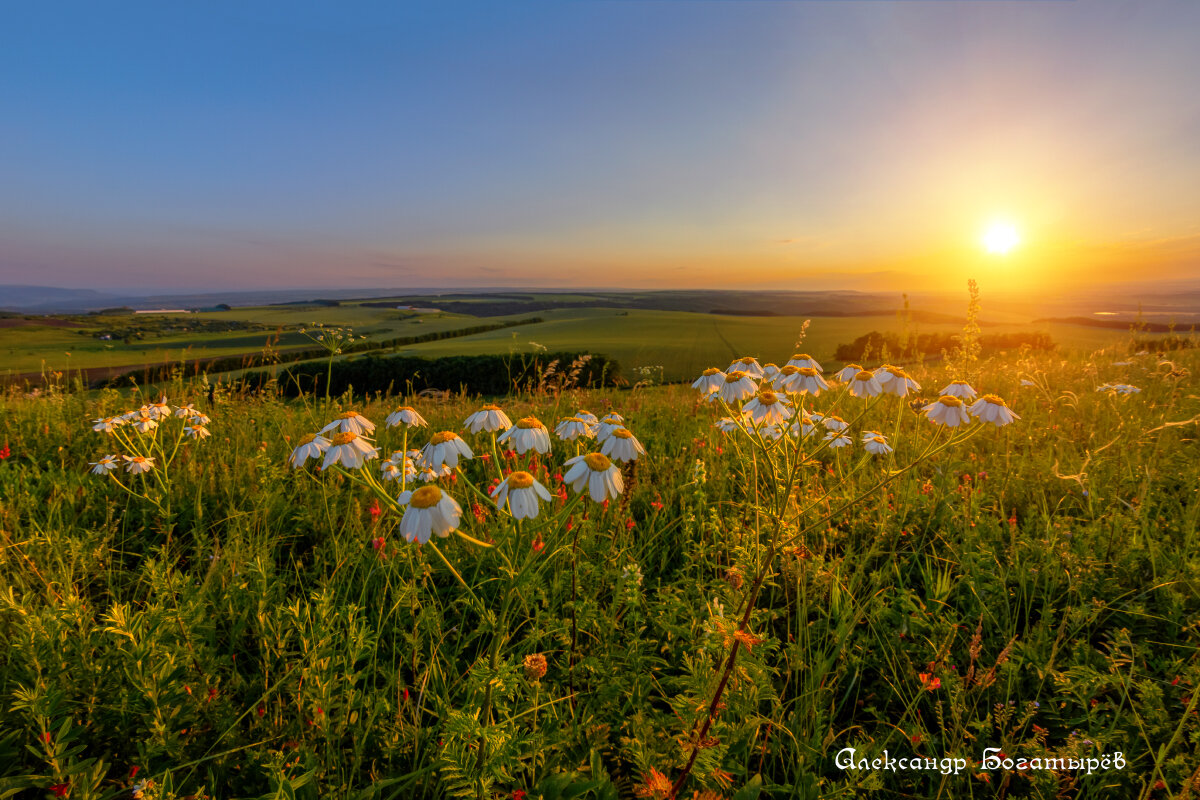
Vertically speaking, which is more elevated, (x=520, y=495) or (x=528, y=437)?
(x=528, y=437)

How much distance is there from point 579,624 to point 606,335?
156ft

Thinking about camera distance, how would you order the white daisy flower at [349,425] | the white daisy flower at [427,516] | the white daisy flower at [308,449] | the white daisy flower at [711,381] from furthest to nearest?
1. the white daisy flower at [711,381]
2. the white daisy flower at [349,425]
3. the white daisy flower at [308,449]
4. the white daisy flower at [427,516]

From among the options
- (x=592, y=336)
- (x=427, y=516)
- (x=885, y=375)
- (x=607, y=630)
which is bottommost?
(x=607, y=630)

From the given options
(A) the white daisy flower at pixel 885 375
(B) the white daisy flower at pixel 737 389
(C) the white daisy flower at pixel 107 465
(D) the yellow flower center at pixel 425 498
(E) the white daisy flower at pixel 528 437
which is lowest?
(C) the white daisy flower at pixel 107 465

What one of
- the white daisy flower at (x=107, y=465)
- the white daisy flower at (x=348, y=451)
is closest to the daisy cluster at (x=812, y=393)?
the white daisy flower at (x=348, y=451)

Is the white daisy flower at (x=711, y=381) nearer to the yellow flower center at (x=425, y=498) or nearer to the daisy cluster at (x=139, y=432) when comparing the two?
the yellow flower center at (x=425, y=498)

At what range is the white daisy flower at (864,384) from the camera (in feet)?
7.90

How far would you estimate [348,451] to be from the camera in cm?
212

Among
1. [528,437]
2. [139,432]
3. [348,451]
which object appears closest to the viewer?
[528,437]

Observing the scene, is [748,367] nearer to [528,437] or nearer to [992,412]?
[992,412]

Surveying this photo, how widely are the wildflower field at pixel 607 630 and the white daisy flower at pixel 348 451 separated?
0.8 inches

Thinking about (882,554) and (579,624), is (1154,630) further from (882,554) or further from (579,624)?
(579,624)

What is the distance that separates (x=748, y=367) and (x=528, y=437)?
1.69 m

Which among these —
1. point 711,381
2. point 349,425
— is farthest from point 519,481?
point 711,381
